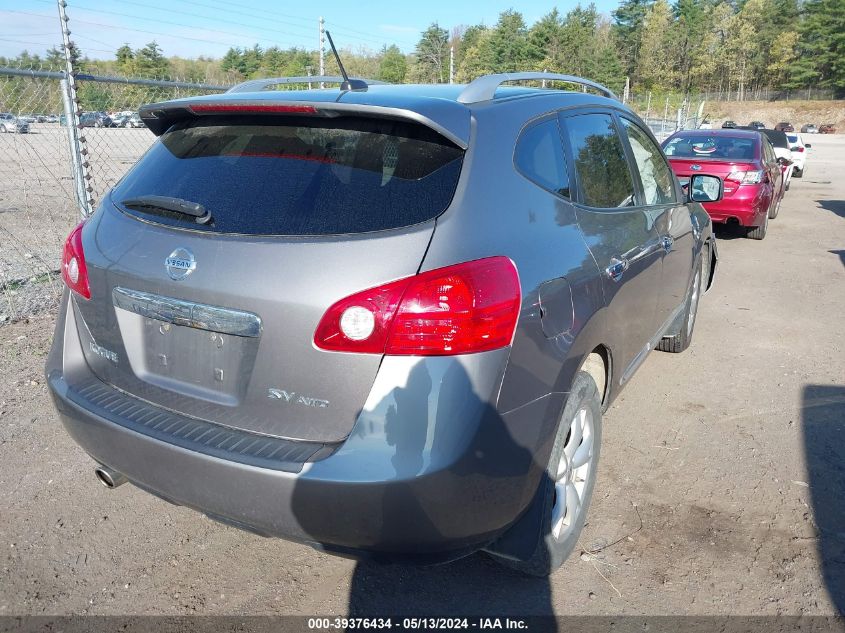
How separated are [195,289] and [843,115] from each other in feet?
291

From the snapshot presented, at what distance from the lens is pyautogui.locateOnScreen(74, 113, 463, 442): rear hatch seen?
1950 millimetres

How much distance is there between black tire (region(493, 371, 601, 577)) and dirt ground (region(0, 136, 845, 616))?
0.46 feet

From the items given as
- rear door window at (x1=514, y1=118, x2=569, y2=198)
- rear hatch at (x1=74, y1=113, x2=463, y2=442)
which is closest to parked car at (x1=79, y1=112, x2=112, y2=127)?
rear hatch at (x1=74, y1=113, x2=463, y2=442)

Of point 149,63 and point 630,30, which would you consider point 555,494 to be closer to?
point 149,63

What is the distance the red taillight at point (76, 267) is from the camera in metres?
2.45

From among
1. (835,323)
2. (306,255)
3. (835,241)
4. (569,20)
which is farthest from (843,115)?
(306,255)

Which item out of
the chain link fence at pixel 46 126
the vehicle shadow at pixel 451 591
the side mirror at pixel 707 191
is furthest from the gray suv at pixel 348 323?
the chain link fence at pixel 46 126

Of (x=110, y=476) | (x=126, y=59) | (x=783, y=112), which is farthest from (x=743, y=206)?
(x=783, y=112)

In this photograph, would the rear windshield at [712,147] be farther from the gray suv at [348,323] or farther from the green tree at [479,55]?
the green tree at [479,55]

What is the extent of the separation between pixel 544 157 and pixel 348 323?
1155mm

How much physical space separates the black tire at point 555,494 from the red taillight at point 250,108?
1.35 meters

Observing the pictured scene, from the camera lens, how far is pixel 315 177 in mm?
2158

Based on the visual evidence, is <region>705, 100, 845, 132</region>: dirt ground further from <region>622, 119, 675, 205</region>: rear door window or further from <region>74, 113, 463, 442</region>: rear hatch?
<region>74, 113, 463, 442</region>: rear hatch

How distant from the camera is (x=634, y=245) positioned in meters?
3.20
